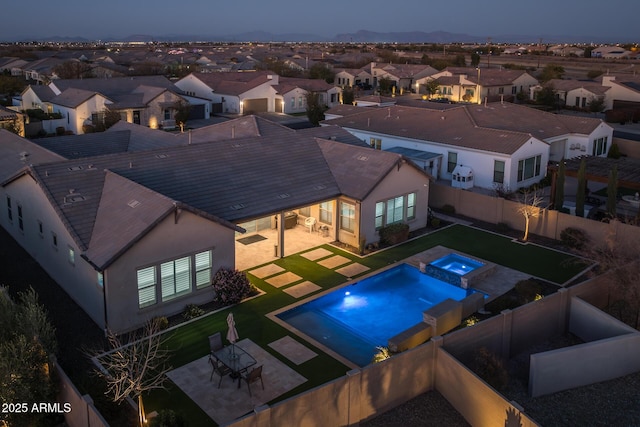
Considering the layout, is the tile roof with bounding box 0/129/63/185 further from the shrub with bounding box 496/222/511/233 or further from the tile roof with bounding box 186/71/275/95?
the tile roof with bounding box 186/71/275/95

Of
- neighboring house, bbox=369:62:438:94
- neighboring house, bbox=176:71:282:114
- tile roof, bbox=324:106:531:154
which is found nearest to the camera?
tile roof, bbox=324:106:531:154

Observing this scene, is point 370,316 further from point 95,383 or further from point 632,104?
point 632,104

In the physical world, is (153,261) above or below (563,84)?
below

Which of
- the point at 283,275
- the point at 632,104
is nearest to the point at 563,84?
the point at 632,104

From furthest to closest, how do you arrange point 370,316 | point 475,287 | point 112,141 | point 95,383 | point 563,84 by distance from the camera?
point 563,84, point 112,141, point 475,287, point 370,316, point 95,383

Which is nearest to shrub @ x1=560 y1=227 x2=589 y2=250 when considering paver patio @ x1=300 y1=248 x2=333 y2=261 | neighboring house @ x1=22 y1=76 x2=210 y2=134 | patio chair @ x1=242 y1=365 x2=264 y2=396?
paver patio @ x1=300 y1=248 x2=333 y2=261

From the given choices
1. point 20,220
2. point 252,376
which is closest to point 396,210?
point 252,376

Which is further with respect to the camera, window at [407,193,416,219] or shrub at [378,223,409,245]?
window at [407,193,416,219]
